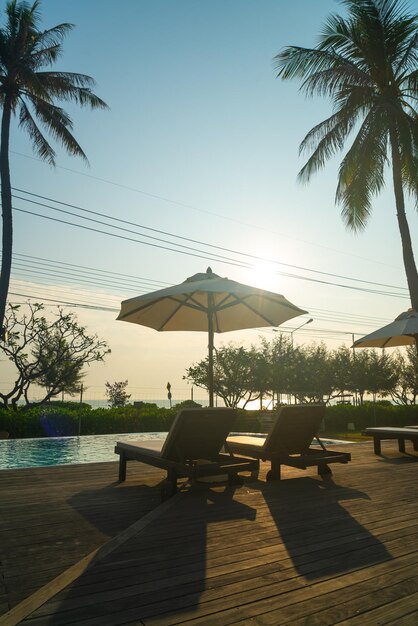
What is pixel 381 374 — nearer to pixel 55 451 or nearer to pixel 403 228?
pixel 403 228

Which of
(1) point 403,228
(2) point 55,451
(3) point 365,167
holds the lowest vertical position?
(2) point 55,451

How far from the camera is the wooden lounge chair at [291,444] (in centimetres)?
597

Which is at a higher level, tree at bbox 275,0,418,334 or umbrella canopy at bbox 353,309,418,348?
tree at bbox 275,0,418,334

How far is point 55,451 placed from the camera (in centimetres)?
1185

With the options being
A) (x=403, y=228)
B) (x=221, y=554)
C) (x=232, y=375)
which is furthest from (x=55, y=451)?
(x=232, y=375)

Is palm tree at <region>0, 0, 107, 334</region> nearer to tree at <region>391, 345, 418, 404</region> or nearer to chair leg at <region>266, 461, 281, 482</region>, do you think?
chair leg at <region>266, 461, 281, 482</region>

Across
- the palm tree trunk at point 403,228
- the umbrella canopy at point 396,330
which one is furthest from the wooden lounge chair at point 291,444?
the palm tree trunk at point 403,228

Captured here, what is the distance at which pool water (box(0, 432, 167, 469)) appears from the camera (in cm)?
991

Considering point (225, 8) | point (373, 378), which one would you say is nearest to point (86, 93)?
point (225, 8)

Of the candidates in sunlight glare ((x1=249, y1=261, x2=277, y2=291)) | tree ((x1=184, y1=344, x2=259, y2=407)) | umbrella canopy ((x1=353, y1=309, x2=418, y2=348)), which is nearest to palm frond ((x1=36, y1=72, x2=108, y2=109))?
sunlight glare ((x1=249, y1=261, x2=277, y2=291))

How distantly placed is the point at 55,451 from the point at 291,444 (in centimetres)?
791

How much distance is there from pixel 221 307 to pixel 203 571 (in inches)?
228

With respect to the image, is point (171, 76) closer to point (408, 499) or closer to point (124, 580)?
point (408, 499)

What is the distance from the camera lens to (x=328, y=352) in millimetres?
50656
